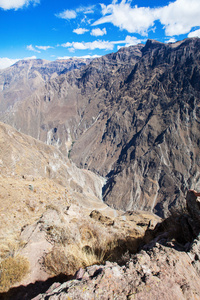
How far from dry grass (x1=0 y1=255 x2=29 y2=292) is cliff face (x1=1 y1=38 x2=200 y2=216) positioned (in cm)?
8641

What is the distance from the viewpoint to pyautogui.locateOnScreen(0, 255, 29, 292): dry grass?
4801 millimetres

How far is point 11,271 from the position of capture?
5105 millimetres

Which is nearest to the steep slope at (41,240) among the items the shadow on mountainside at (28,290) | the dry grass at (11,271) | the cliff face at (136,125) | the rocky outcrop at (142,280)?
the dry grass at (11,271)

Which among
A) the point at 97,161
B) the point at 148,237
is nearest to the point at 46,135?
the point at 97,161

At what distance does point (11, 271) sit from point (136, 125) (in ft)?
430

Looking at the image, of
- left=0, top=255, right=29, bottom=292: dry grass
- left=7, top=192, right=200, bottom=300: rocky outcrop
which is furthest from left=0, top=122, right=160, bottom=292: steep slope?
left=7, top=192, right=200, bottom=300: rocky outcrop

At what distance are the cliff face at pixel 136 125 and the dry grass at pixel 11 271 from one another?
8641cm

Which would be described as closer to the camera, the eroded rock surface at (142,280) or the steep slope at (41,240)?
the eroded rock surface at (142,280)

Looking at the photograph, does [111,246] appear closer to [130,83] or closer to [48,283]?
[48,283]

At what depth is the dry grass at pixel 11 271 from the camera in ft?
15.8

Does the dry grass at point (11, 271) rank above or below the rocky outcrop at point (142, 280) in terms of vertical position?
below

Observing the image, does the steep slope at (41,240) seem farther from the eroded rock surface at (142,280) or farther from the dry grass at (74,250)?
the eroded rock surface at (142,280)

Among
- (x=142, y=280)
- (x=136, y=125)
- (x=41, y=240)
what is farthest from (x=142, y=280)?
(x=136, y=125)

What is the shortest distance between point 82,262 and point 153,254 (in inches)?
90.0
